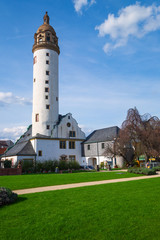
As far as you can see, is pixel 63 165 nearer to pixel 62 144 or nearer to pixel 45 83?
pixel 62 144

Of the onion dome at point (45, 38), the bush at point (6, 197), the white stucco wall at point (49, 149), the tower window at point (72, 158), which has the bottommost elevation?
the bush at point (6, 197)

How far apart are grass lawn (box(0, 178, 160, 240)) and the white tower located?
37.1 metres

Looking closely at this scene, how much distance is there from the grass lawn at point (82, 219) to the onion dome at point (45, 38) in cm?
4421

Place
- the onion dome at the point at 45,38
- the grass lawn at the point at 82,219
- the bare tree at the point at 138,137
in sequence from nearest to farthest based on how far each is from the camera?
the grass lawn at the point at 82,219
the bare tree at the point at 138,137
the onion dome at the point at 45,38

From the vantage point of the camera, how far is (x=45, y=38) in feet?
161

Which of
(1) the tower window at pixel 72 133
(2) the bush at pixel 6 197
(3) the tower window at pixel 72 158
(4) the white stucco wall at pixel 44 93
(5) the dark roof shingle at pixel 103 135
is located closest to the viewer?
(2) the bush at pixel 6 197

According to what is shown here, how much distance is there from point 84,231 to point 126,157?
1464 inches

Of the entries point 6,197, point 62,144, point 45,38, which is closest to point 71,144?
point 62,144

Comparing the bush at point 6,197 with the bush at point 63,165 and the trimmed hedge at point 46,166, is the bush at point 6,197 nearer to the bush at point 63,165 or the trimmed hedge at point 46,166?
the trimmed hedge at point 46,166

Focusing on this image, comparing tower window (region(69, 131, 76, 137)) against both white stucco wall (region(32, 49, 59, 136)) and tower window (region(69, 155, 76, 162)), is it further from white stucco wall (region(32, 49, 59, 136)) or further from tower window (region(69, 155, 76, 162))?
tower window (region(69, 155, 76, 162))

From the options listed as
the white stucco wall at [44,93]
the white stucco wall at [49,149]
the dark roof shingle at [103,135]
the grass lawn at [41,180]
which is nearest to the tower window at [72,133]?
the white stucco wall at [49,149]

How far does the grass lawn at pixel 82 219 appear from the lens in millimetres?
6051

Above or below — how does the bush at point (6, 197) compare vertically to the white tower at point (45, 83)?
below

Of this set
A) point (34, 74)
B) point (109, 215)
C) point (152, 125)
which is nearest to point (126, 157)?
point (152, 125)
